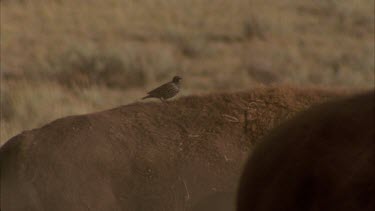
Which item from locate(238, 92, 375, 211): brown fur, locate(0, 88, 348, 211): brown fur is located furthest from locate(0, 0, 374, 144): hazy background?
locate(238, 92, 375, 211): brown fur

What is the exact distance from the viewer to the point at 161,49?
56.4 feet

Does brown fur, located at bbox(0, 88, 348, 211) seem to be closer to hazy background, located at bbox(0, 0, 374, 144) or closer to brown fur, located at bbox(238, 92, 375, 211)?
brown fur, located at bbox(238, 92, 375, 211)

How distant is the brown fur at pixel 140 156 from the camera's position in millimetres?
5480

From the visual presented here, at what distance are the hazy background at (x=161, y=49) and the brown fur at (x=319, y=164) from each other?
7.20m

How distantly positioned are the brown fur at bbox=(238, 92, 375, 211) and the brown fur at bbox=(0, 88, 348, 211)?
9.04 feet

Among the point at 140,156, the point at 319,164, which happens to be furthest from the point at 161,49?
the point at 319,164

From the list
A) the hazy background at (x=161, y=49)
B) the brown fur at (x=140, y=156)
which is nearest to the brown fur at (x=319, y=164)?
the brown fur at (x=140, y=156)

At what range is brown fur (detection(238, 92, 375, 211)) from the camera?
82.7 inches

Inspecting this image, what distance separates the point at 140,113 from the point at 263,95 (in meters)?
0.88

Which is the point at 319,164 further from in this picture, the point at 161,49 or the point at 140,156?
the point at 161,49

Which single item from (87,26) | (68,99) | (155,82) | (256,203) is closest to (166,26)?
(87,26)

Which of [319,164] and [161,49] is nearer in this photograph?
[319,164]

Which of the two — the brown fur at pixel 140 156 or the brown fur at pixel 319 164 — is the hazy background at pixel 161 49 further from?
the brown fur at pixel 319 164

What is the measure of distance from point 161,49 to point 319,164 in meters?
15.0
